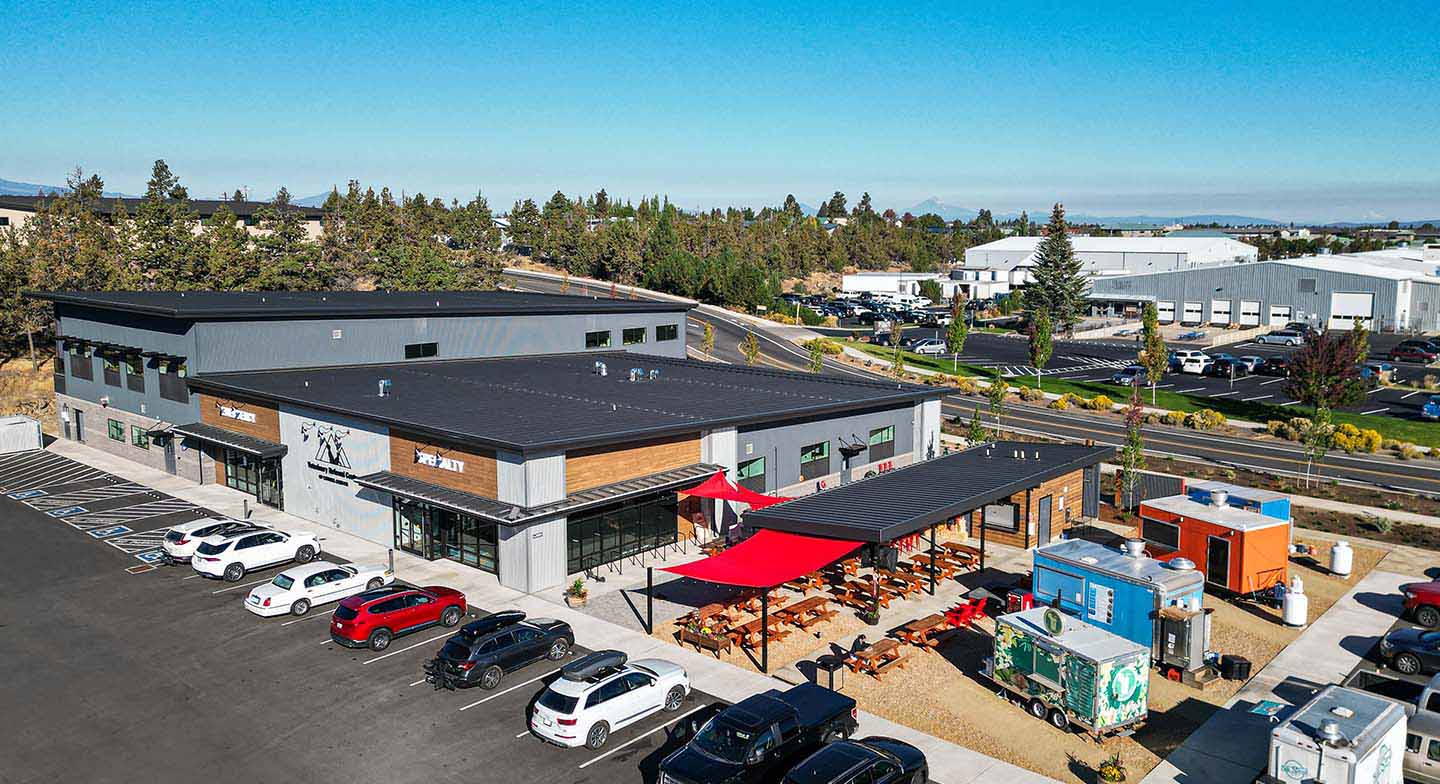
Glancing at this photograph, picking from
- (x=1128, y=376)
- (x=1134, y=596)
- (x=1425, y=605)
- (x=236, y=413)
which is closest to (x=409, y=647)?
(x=1134, y=596)

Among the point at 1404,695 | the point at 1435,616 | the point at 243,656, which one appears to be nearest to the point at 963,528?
the point at 1435,616

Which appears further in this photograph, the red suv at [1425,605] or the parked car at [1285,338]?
the parked car at [1285,338]

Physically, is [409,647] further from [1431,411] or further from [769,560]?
[1431,411]

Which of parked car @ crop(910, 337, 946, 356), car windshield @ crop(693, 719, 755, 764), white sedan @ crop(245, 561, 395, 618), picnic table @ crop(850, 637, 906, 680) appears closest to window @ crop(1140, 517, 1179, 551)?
picnic table @ crop(850, 637, 906, 680)

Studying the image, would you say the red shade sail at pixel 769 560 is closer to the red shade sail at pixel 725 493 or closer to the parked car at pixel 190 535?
the red shade sail at pixel 725 493

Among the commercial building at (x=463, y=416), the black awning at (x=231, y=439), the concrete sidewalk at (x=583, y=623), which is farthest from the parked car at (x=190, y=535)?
the black awning at (x=231, y=439)

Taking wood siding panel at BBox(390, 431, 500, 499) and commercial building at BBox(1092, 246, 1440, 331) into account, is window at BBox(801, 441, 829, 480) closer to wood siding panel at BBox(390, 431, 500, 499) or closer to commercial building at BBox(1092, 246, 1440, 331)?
wood siding panel at BBox(390, 431, 500, 499)

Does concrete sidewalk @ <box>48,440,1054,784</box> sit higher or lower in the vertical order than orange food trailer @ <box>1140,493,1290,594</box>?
lower
